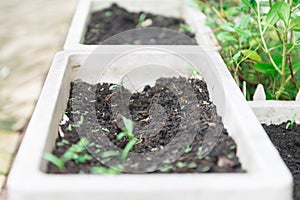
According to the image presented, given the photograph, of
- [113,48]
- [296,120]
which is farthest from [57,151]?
[296,120]

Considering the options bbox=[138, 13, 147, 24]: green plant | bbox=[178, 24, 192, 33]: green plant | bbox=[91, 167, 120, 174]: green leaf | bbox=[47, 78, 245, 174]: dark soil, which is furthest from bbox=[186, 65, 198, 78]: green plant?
bbox=[138, 13, 147, 24]: green plant

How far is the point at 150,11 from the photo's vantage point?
263cm

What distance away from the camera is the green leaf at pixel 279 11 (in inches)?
55.6

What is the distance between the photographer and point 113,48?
158 cm

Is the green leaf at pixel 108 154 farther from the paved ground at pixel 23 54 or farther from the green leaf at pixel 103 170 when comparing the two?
the paved ground at pixel 23 54

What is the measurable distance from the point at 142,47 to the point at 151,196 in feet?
2.62

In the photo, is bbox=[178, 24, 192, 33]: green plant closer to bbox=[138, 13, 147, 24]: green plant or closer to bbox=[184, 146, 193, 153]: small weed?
bbox=[138, 13, 147, 24]: green plant

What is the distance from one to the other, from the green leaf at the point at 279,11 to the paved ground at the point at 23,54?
107 cm

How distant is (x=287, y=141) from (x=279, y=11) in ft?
1.16

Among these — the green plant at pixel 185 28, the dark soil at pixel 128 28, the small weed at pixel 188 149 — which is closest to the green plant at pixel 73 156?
the small weed at pixel 188 149

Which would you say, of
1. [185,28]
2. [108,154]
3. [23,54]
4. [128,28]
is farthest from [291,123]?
[23,54]

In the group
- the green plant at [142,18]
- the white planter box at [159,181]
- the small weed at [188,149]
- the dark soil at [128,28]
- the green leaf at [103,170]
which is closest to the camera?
the white planter box at [159,181]

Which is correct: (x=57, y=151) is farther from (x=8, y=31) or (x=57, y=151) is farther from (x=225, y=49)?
(x=8, y=31)

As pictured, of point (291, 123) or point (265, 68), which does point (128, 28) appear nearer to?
point (265, 68)
